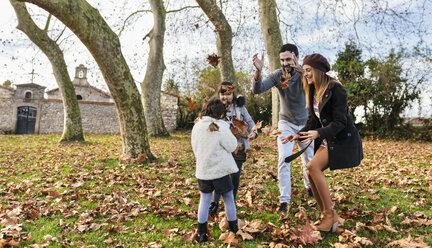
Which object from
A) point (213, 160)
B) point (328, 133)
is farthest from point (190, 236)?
point (328, 133)

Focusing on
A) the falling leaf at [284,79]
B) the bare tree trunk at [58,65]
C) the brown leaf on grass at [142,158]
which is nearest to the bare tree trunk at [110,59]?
the brown leaf on grass at [142,158]

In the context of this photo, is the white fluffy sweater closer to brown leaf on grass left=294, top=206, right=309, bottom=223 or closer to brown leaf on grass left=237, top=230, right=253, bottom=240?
brown leaf on grass left=237, top=230, right=253, bottom=240

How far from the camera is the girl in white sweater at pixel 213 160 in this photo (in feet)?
9.71

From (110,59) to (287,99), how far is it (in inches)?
185

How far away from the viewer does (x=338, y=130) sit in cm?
290

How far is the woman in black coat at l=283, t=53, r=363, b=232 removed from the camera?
2.92 meters

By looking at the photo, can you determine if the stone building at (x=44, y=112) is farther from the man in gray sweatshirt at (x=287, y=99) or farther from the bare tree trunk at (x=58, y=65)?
the man in gray sweatshirt at (x=287, y=99)

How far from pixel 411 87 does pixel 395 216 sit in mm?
18476

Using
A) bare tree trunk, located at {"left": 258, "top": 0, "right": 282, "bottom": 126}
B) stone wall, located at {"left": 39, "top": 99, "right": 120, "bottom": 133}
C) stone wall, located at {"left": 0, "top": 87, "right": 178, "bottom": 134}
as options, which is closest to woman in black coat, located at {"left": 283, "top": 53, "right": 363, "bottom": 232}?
bare tree trunk, located at {"left": 258, "top": 0, "right": 282, "bottom": 126}

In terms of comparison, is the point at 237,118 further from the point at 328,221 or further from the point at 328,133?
the point at 328,221

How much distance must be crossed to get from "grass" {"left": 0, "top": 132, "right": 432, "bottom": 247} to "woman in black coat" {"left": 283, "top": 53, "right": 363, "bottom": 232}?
493mm

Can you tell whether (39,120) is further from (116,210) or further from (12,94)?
(116,210)

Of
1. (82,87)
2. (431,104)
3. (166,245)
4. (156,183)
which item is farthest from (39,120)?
(431,104)

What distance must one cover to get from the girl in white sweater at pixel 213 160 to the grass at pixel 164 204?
0.33m
